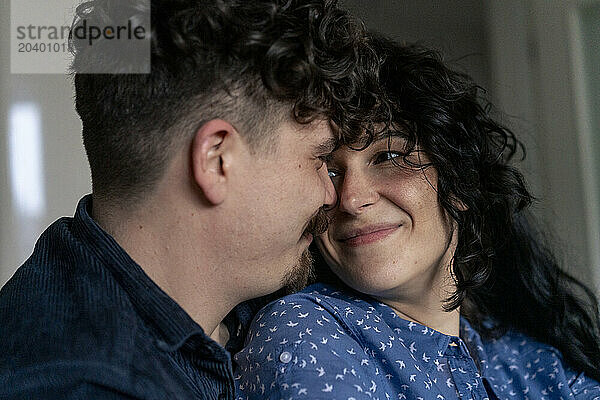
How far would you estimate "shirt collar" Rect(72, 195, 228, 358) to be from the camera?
1.08 metres

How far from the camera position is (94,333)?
100cm

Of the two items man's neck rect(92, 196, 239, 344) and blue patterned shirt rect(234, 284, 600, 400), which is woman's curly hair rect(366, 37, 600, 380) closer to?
blue patterned shirt rect(234, 284, 600, 400)

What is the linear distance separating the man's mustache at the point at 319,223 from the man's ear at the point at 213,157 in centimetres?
23

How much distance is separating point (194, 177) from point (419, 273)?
523 millimetres

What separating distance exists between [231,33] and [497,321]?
38.3 inches

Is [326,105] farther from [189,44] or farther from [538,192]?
[538,192]

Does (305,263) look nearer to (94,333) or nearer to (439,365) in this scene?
(439,365)

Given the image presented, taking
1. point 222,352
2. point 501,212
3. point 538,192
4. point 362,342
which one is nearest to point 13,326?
point 222,352

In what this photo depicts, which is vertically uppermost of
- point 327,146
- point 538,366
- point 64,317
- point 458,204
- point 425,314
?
point 327,146

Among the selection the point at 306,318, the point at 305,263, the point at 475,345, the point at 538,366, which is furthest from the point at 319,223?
the point at 538,366

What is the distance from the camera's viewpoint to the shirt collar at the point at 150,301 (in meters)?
1.08

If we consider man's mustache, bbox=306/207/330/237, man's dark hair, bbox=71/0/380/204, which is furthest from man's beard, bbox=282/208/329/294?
man's dark hair, bbox=71/0/380/204

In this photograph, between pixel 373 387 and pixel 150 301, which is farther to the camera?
pixel 373 387

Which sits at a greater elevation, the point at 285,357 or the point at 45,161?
the point at 45,161
